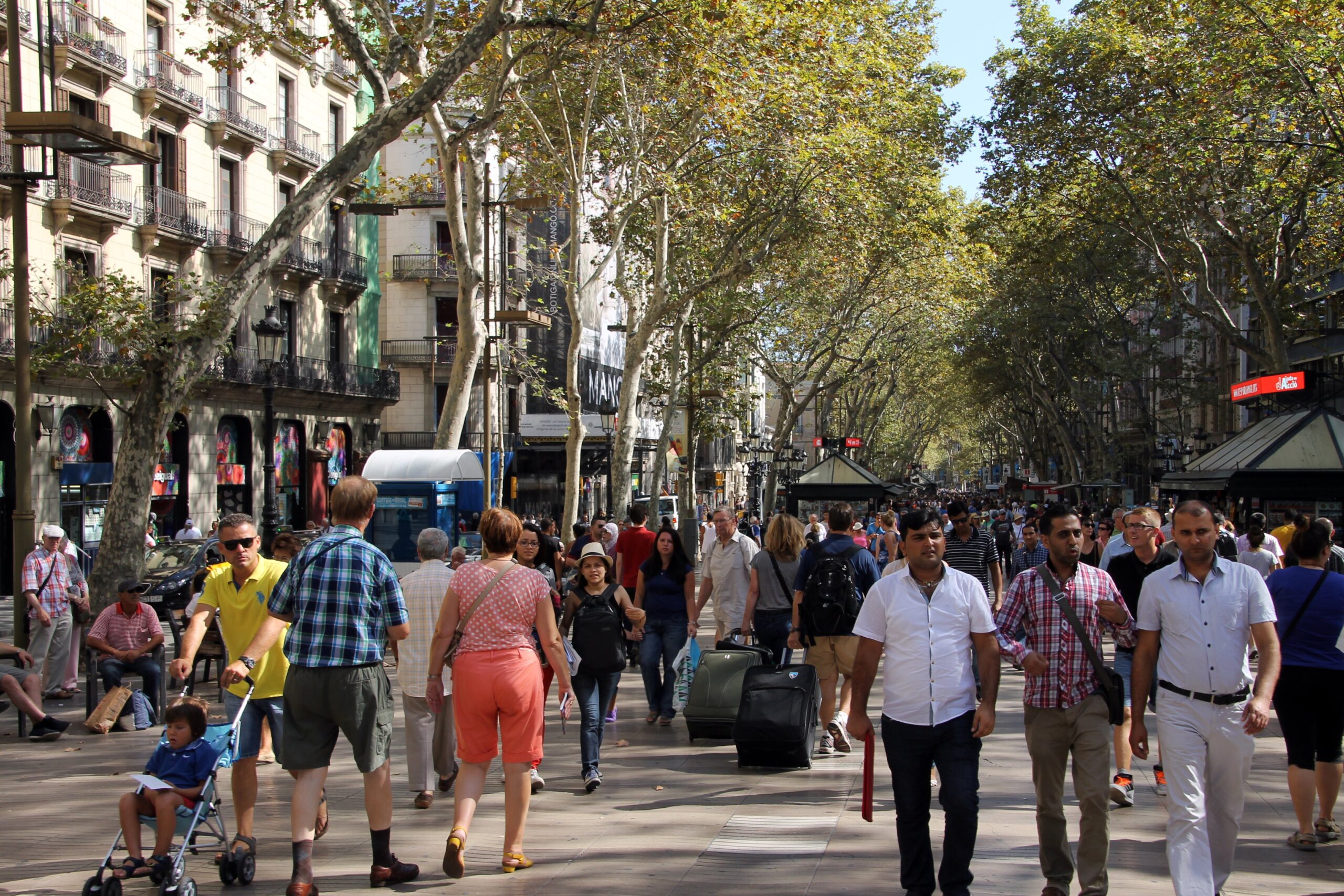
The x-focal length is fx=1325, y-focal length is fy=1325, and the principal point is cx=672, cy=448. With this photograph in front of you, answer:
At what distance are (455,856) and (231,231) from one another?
29.4 m

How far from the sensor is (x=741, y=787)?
317 inches

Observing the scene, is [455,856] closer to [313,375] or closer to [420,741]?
[420,741]

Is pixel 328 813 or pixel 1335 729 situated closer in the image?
pixel 1335 729

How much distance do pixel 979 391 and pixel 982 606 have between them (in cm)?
5716

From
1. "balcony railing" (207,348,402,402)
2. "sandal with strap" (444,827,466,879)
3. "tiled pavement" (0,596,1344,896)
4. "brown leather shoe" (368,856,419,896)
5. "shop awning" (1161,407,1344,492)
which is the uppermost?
"balcony railing" (207,348,402,402)

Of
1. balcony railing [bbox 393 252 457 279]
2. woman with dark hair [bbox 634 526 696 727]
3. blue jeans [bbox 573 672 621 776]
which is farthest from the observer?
balcony railing [bbox 393 252 457 279]

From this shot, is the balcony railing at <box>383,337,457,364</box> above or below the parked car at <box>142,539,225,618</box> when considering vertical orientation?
above

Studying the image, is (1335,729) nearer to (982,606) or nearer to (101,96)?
(982,606)

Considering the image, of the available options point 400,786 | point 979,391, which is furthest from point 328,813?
point 979,391

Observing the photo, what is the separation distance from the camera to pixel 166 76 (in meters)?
29.7

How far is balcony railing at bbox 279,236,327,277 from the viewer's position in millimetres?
34812

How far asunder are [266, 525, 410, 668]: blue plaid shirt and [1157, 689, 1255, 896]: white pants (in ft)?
10.7

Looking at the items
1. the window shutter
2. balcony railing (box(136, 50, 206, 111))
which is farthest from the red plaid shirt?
the window shutter

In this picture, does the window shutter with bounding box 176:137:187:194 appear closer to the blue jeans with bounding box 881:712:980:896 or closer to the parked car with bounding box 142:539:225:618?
the parked car with bounding box 142:539:225:618
